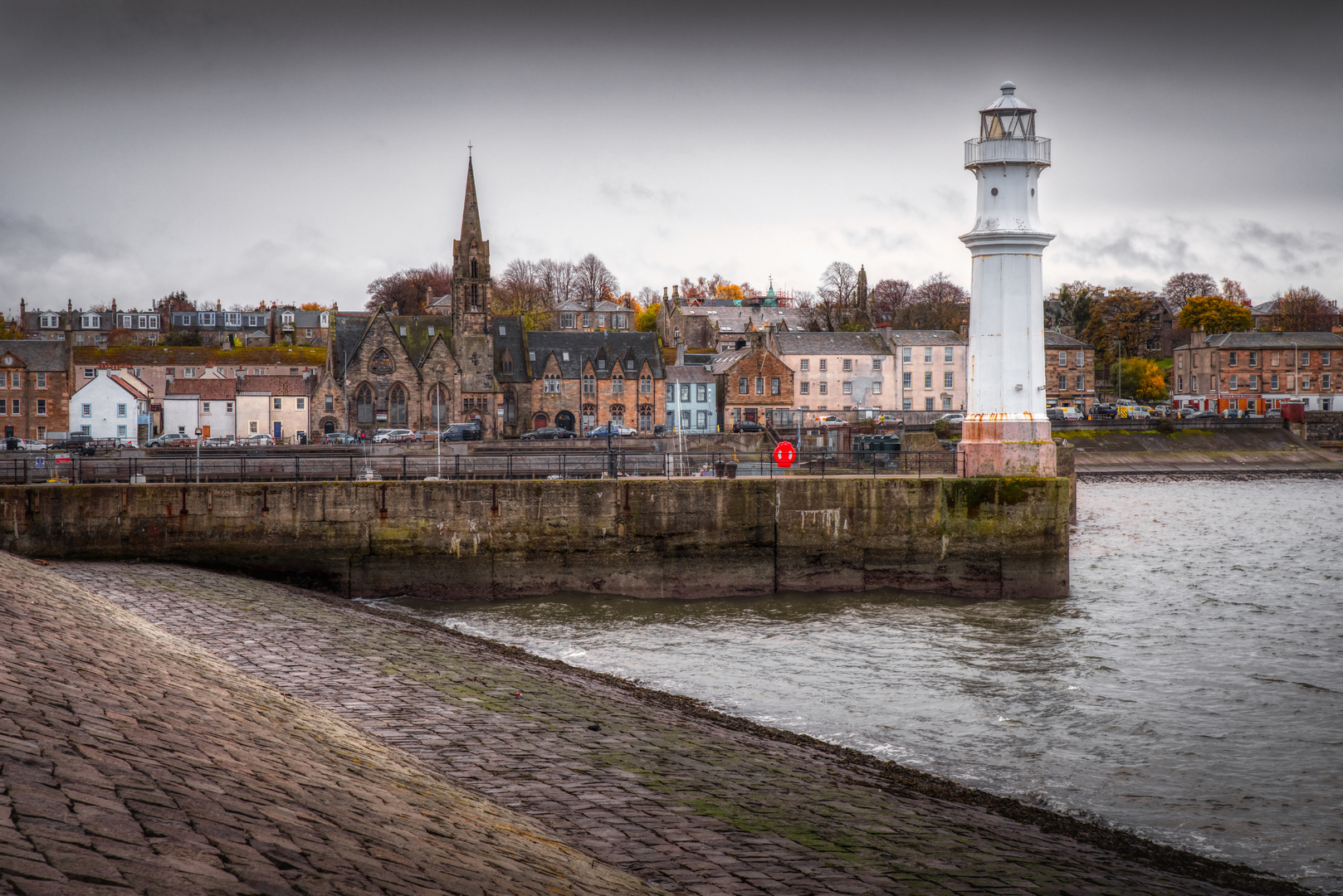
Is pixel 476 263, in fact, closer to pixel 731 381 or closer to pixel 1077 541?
pixel 731 381

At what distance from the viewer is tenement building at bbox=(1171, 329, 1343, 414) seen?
3610 inches

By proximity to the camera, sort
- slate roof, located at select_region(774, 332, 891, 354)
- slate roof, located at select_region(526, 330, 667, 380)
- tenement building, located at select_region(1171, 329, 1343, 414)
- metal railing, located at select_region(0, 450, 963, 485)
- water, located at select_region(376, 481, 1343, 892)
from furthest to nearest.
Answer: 1. tenement building, located at select_region(1171, 329, 1343, 414)
2. slate roof, located at select_region(774, 332, 891, 354)
3. slate roof, located at select_region(526, 330, 667, 380)
4. metal railing, located at select_region(0, 450, 963, 485)
5. water, located at select_region(376, 481, 1343, 892)

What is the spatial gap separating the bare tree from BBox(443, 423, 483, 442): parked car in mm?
102696

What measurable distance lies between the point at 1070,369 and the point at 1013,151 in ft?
223

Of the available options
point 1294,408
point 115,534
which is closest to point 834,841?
point 115,534

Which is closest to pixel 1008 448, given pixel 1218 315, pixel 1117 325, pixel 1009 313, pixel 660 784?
pixel 1009 313

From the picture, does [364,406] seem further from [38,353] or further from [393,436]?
[38,353]

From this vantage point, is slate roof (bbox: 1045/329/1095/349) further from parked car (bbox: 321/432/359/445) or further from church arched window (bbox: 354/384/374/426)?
parked car (bbox: 321/432/359/445)

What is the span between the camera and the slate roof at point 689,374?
77.9 metres

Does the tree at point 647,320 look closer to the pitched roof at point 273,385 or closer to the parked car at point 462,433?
the pitched roof at point 273,385

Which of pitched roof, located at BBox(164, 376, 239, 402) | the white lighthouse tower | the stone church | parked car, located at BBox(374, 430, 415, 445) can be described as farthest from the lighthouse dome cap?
pitched roof, located at BBox(164, 376, 239, 402)

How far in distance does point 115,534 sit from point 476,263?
53.7m

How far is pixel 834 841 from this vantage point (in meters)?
8.94

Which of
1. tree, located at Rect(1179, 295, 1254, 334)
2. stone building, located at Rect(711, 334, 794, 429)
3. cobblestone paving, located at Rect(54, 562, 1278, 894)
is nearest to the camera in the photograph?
cobblestone paving, located at Rect(54, 562, 1278, 894)
